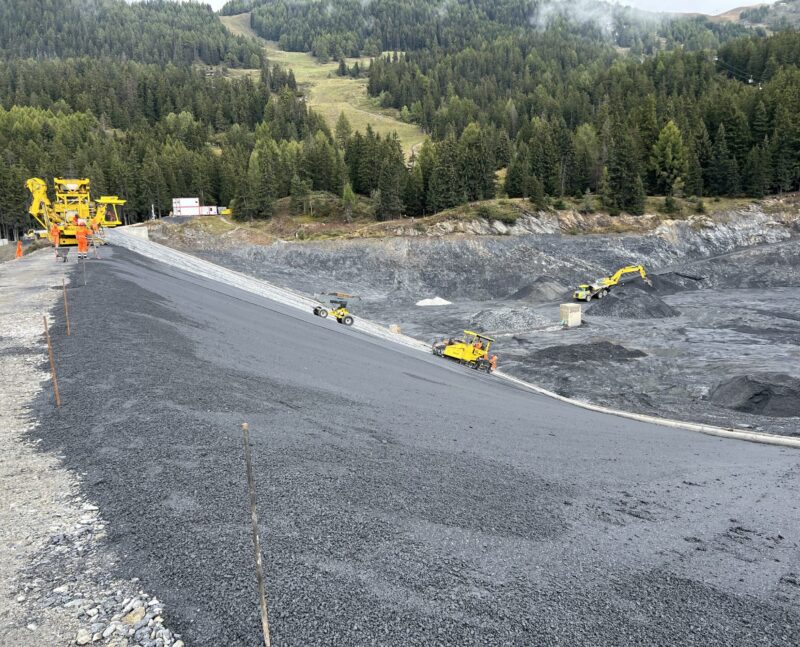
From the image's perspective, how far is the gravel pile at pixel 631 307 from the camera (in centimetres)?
3859

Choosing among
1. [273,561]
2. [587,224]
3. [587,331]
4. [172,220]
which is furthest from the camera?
[172,220]

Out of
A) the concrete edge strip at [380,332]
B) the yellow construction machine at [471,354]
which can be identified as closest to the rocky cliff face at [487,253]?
the concrete edge strip at [380,332]

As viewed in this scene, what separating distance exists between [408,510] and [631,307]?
35.8m

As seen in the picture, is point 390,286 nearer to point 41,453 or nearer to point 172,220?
point 172,220

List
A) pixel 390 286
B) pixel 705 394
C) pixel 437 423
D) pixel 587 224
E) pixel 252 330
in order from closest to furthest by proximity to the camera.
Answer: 1. pixel 437 423
2. pixel 252 330
3. pixel 705 394
4. pixel 390 286
5. pixel 587 224

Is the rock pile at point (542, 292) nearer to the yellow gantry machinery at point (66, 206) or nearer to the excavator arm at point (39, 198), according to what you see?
the yellow gantry machinery at point (66, 206)

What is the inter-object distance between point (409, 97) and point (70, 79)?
290ft

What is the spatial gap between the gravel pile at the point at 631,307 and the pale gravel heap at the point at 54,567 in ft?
122

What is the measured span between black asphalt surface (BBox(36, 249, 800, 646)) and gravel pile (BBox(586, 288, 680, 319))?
2469cm

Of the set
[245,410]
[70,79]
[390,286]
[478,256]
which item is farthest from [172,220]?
[70,79]

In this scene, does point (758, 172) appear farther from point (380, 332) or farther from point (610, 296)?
point (380, 332)

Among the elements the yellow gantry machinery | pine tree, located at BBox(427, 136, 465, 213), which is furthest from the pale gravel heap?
pine tree, located at BBox(427, 136, 465, 213)

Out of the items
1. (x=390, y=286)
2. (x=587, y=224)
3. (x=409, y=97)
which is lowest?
(x=390, y=286)

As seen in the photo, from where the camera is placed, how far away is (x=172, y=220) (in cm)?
6519
